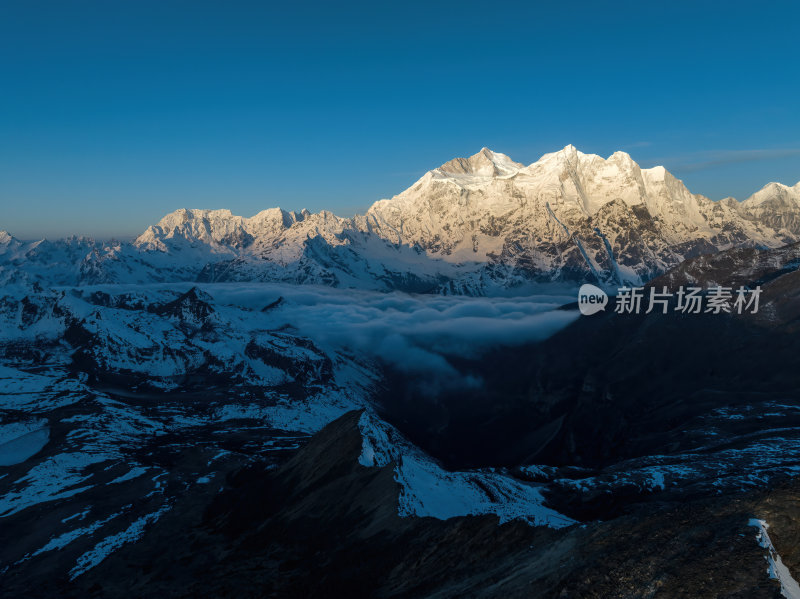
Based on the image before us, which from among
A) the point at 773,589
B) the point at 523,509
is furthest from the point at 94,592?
the point at 773,589

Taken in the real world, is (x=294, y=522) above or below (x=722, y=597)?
below

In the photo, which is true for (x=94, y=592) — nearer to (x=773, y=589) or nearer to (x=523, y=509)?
(x=523, y=509)

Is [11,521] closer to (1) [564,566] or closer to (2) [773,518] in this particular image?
(1) [564,566]

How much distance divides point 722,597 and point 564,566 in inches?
600

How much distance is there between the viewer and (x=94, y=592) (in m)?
101

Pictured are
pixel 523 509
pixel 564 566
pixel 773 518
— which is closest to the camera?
pixel 773 518

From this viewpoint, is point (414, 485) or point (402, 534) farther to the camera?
point (414, 485)

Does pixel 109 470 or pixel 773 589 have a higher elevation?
pixel 773 589

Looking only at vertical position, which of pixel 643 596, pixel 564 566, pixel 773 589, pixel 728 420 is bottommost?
pixel 728 420

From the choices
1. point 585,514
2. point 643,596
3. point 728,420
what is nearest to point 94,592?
point 585,514

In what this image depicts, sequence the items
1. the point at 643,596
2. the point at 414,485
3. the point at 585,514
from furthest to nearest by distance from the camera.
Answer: the point at 414,485 → the point at 585,514 → the point at 643,596

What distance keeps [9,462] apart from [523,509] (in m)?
202

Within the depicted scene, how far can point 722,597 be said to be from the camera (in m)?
36.0

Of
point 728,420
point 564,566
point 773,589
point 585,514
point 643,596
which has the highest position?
point 773,589
